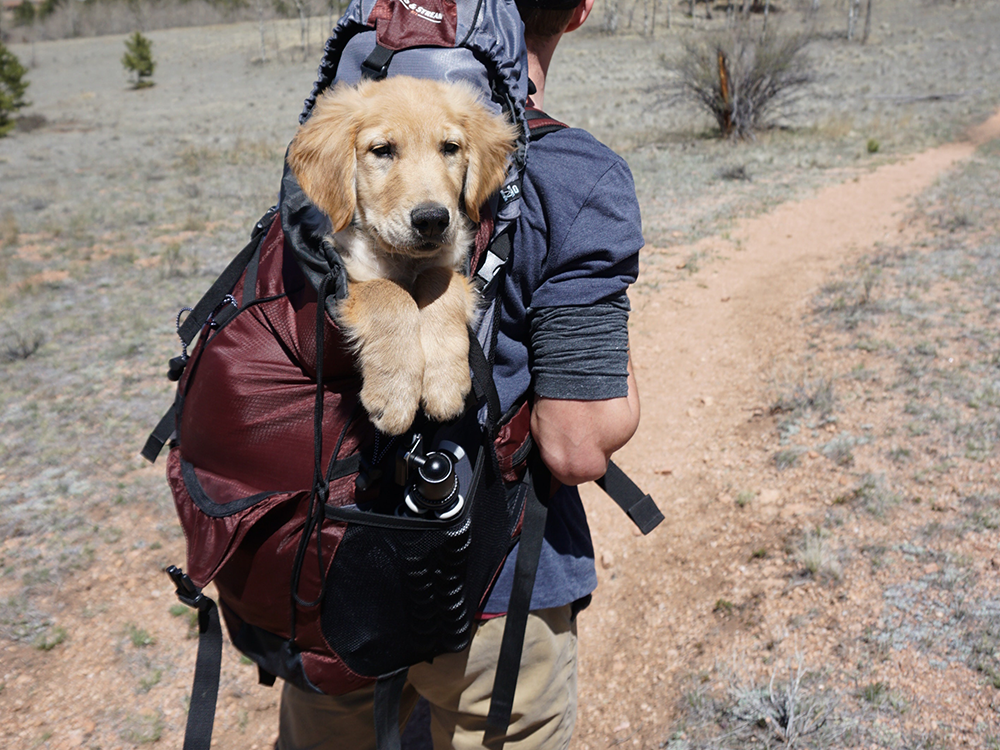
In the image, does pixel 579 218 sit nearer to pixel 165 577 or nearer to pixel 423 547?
pixel 423 547

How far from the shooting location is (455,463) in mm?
1426

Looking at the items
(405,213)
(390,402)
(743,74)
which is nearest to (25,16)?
(743,74)

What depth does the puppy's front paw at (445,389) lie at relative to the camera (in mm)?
1506

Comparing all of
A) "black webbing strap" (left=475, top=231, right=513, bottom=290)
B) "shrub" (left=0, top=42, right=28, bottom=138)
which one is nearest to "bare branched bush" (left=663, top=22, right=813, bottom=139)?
"black webbing strap" (left=475, top=231, right=513, bottom=290)

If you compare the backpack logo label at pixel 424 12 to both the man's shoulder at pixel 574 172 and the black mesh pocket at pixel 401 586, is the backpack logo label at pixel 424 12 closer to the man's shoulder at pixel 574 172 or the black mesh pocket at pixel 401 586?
the man's shoulder at pixel 574 172

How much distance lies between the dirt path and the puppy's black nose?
85.9 inches

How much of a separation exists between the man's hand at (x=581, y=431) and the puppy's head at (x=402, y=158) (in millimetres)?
491

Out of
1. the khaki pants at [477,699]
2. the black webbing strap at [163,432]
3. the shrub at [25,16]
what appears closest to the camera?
the khaki pants at [477,699]

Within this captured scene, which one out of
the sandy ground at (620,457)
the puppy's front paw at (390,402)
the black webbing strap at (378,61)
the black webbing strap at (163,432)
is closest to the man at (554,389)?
the puppy's front paw at (390,402)

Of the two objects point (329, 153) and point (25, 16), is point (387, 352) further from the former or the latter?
point (25, 16)

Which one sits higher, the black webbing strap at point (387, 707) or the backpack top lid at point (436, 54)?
the backpack top lid at point (436, 54)

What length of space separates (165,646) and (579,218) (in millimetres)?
3050

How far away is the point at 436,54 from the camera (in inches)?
56.4

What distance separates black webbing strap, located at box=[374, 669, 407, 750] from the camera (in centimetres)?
148
